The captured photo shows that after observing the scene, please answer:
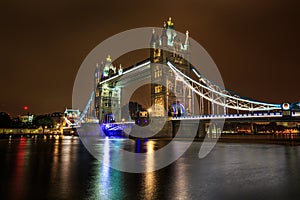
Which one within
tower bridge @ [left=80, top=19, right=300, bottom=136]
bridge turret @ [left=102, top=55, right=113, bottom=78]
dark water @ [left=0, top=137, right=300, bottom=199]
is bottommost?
dark water @ [left=0, top=137, right=300, bottom=199]

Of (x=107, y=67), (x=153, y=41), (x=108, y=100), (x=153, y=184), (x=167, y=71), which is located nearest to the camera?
(x=153, y=184)

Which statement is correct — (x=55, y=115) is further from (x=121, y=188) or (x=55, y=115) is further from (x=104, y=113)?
(x=121, y=188)

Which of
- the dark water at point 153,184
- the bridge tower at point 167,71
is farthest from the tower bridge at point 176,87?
the dark water at point 153,184

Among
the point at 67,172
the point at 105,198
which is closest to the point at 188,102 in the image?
the point at 67,172

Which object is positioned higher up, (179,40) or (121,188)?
(179,40)

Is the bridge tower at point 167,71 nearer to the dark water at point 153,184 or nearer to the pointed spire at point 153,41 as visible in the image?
the pointed spire at point 153,41

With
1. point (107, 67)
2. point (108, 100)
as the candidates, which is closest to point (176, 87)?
point (108, 100)

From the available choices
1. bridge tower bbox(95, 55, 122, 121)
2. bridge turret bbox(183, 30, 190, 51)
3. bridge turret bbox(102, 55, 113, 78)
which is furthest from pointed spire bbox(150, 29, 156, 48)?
bridge turret bbox(102, 55, 113, 78)

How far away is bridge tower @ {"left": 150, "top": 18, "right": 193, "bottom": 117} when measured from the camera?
44531 mm

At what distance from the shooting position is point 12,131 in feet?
221

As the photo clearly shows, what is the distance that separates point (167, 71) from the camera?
45.9m

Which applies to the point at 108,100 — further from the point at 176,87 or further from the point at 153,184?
the point at 153,184

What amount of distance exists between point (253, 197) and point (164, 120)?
36.2 m

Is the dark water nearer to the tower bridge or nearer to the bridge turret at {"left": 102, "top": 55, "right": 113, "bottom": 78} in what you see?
the tower bridge
